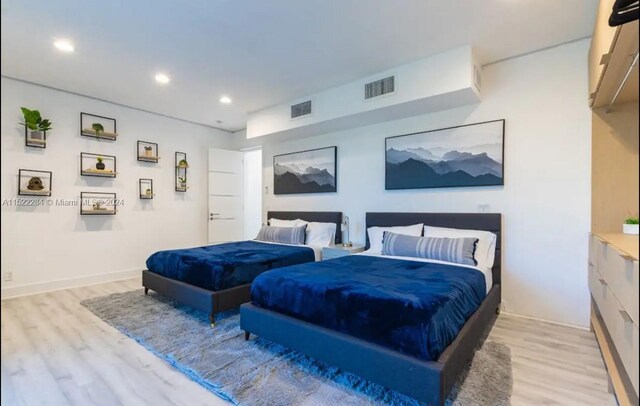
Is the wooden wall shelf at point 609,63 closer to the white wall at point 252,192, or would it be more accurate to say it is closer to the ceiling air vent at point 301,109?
the ceiling air vent at point 301,109

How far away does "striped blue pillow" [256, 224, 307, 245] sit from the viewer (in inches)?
179

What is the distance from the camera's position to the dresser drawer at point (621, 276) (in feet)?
4.36

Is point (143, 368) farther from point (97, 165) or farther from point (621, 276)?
point (97, 165)

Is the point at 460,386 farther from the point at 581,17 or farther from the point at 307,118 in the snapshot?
the point at 307,118

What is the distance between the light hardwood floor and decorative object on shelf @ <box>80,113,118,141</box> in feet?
8.14

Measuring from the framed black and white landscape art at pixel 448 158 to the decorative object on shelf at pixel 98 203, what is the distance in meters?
3.92

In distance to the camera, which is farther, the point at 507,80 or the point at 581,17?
the point at 507,80

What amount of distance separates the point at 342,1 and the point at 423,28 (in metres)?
0.79

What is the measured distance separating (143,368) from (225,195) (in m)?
4.09

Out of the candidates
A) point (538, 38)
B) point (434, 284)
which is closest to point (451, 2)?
point (538, 38)

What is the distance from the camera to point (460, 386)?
2039 millimetres

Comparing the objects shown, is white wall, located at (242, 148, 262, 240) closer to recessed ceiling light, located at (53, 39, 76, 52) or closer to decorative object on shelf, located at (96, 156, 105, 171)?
decorative object on shelf, located at (96, 156, 105, 171)

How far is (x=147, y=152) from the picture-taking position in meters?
5.16

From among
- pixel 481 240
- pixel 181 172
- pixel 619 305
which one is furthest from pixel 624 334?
pixel 181 172
